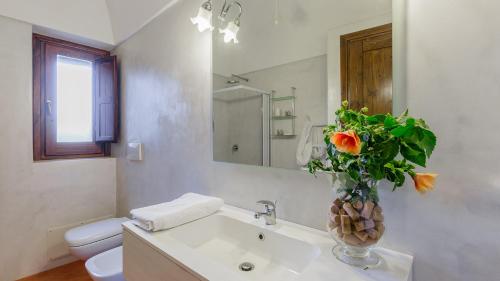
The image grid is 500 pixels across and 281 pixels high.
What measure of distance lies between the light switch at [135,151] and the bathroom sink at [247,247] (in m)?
1.08

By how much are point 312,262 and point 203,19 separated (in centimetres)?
127

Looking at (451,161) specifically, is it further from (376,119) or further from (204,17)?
(204,17)

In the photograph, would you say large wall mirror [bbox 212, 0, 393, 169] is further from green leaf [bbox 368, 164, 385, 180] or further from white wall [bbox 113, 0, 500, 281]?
green leaf [bbox 368, 164, 385, 180]

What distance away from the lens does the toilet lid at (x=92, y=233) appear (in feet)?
5.30

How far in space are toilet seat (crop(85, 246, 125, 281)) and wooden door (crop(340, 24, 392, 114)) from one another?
1.50 metres

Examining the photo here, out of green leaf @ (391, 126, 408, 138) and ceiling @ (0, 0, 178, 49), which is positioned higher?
ceiling @ (0, 0, 178, 49)

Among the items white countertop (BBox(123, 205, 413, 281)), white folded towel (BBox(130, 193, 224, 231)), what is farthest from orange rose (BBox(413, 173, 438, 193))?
white folded towel (BBox(130, 193, 224, 231))

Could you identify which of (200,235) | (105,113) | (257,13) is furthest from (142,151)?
(257,13)

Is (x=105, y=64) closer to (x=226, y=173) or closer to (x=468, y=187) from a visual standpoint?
(x=226, y=173)

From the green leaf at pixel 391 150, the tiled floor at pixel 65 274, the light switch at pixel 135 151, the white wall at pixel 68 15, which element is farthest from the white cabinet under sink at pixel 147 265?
the white wall at pixel 68 15

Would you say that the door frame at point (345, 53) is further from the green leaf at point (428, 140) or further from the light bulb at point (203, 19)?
the light bulb at point (203, 19)

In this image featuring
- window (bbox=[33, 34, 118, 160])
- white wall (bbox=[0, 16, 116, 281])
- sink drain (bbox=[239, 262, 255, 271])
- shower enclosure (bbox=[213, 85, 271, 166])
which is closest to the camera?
sink drain (bbox=[239, 262, 255, 271])

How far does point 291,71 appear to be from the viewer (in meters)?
1.05

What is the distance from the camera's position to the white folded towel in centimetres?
96
